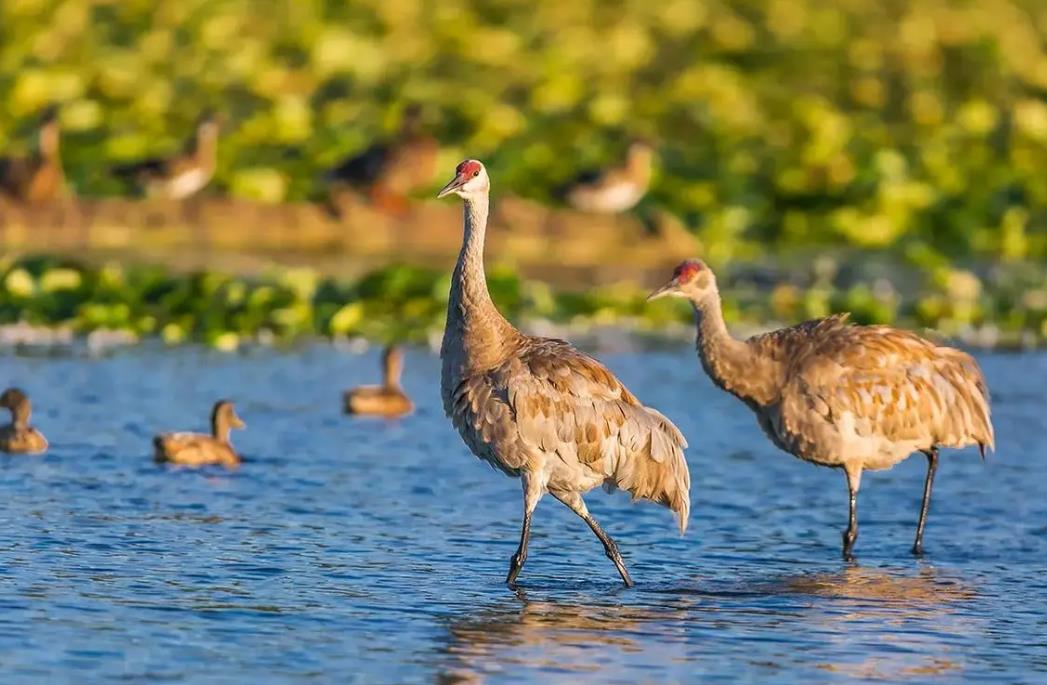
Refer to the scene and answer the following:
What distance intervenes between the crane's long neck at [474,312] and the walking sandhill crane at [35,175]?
51.0 ft

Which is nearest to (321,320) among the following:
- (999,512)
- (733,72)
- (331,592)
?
(999,512)

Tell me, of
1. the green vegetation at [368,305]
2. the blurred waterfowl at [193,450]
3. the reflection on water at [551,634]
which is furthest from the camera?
the green vegetation at [368,305]

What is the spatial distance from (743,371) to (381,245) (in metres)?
14.9

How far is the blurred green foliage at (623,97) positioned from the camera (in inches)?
1223

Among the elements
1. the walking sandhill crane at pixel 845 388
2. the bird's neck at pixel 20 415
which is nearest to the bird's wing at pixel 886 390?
the walking sandhill crane at pixel 845 388

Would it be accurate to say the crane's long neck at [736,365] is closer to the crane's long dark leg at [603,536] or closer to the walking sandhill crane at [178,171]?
the crane's long dark leg at [603,536]

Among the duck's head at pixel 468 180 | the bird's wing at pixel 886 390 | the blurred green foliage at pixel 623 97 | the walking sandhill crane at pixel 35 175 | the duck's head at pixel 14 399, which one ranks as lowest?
the duck's head at pixel 14 399

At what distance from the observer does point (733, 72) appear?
38.1m

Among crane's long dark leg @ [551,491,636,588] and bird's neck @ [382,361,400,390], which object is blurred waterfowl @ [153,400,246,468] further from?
crane's long dark leg @ [551,491,636,588]

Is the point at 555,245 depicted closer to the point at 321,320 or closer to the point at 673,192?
the point at 673,192

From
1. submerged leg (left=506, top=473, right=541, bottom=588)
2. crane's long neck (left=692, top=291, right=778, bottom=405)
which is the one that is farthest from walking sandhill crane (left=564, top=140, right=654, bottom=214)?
submerged leg (left=506, top=473, right=541, bottom=588)

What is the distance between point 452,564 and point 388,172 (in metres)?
16.3

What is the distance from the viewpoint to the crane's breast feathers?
492 inches

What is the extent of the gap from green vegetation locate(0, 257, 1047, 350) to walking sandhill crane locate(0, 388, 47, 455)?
5440mm
